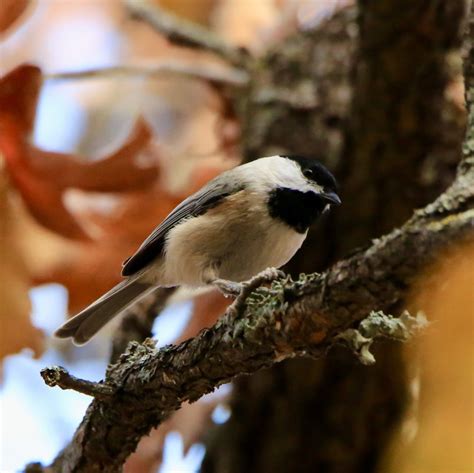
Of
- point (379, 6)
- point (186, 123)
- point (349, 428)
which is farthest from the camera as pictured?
point (186, 123)

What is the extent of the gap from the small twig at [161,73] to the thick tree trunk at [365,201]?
0.80 ft

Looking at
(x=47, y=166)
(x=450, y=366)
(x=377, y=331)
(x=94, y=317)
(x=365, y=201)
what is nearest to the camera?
(x=450, y=366)

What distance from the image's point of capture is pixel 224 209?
1505mm

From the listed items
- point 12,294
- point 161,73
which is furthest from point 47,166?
point 161,73

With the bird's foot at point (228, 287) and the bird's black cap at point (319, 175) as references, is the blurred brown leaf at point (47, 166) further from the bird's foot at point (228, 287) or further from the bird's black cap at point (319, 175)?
the bird's black cap at point (319, 175)

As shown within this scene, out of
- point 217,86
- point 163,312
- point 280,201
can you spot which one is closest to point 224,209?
point 280,201

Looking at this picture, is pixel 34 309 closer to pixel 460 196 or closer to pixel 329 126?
pixel 460 196

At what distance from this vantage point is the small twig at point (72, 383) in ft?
2.91

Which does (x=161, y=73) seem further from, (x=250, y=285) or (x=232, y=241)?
(x=250, y=285)

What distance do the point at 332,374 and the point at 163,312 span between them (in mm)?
536

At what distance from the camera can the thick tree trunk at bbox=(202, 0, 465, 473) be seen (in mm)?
1733

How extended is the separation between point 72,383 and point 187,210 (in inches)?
26.4

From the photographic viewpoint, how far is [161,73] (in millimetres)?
1980

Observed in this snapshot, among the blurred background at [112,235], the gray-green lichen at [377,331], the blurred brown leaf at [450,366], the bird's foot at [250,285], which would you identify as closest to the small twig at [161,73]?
the blurred background at [112,235]
